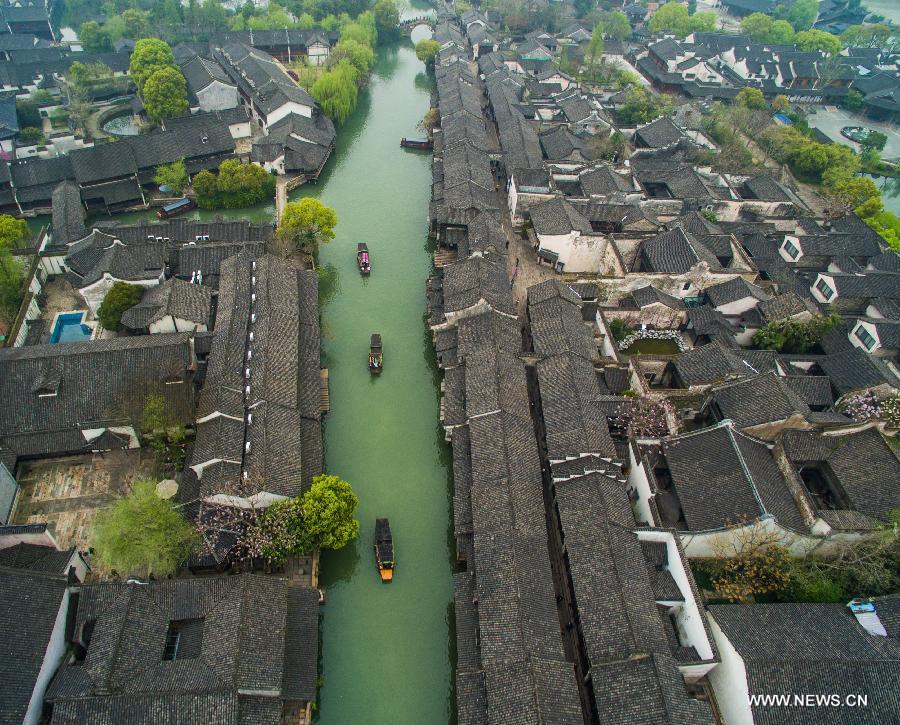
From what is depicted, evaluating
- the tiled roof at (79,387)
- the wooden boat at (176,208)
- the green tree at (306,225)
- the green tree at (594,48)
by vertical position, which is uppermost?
the green tree at (594,48)

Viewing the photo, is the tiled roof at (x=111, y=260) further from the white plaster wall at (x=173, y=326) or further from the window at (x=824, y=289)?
the window at (x=824, y=289)

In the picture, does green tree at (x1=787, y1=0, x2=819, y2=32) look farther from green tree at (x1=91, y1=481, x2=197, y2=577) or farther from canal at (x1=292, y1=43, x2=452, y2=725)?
green tree at (x1=91, y1=481, x2=197, y2=577)

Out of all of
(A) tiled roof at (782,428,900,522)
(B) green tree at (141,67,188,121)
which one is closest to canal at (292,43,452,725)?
(B) green tree at (141,67,188,121)

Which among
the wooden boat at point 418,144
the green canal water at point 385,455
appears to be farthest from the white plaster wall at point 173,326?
the wooden boat at point 418,144

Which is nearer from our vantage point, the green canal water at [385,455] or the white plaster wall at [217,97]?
the green canal water at [385,455]

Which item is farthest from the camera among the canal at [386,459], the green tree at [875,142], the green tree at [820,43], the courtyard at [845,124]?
the green tree at [820,43]

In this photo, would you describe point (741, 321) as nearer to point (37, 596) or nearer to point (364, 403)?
point (364, 403)

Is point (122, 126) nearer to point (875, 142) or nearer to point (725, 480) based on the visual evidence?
point (725, 480)
